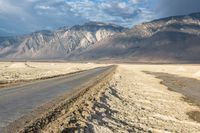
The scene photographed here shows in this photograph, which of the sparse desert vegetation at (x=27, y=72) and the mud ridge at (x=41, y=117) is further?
the sparse desert vegetation at (x=27, y=72)

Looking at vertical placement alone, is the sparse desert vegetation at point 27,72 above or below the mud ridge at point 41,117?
below

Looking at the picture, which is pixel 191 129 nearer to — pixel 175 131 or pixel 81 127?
pixel 175 131

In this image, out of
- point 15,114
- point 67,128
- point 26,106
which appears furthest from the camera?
point 26,106

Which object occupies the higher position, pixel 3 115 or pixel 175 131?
pixel 3 115

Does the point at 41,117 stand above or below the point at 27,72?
above

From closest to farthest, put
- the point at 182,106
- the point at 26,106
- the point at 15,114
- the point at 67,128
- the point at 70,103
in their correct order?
the point at 67,128, the point at 15,114, the point at 26,106, the point at 70,103, the point at 182,106

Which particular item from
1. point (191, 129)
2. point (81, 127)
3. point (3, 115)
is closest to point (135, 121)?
point (191, 129)

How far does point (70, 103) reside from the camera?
1989cm

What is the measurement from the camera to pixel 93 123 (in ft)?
47.4

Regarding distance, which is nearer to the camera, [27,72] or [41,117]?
[41,117]

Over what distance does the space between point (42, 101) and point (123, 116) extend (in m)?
4.66

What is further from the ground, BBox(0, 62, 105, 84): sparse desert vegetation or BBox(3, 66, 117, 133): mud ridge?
BBox(3, 66, 117, 133): mud ridge

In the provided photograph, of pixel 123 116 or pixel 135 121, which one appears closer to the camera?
pixel 135 121

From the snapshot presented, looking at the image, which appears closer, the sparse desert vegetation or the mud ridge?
the mud ridge
